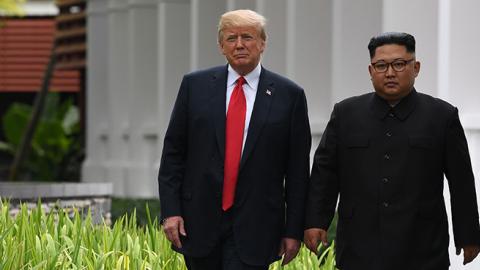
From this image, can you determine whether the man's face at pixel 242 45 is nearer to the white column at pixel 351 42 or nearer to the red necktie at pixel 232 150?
the red necktie at pixel 232 150

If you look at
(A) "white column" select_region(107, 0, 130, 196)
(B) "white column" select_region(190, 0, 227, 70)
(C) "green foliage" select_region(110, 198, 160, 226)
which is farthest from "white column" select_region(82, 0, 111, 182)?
(C) "green foliage" select_region(110, 198, 160, 226)

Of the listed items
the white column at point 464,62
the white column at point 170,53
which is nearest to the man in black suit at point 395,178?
the white column at point 464,62

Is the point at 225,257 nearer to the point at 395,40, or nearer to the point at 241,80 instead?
the point at 241,80

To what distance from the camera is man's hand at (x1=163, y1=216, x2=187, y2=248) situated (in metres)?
6.38

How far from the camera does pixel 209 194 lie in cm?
641

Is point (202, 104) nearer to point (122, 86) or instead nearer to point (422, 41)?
point (422, 41)

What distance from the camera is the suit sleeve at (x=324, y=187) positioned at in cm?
639

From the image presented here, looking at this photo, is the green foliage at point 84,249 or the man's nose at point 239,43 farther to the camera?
the green foliage at point 84,249

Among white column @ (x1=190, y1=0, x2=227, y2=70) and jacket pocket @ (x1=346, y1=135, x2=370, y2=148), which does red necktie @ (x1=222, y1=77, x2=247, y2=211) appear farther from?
white column @ (x1=190, y1=0, x2=227, y2=70)

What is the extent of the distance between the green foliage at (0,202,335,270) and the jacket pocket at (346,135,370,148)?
2.14 m

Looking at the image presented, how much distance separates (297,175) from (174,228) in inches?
22.4

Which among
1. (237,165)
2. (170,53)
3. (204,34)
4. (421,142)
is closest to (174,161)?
(237,165)

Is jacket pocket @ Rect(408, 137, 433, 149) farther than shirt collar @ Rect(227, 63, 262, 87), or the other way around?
shirt collar @ Rect(227, 63, 262, 87)

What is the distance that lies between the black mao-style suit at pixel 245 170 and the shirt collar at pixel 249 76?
0.07 ft
